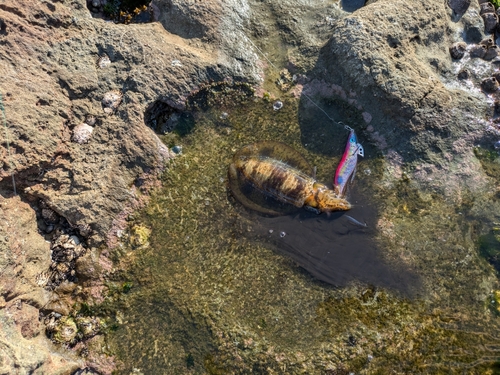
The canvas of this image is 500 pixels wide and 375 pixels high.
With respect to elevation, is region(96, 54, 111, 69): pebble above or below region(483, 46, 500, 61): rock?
below

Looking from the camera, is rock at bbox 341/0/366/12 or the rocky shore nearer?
the rocky shore

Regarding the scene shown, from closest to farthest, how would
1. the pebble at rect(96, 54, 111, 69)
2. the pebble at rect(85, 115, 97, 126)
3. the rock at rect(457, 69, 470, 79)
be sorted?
1. the pebble at rect(85, 115, 97, 126)
2. the pebble at rect(96, 54, 111, 69)
3. the rock at rect(457, 69, 470, 79)

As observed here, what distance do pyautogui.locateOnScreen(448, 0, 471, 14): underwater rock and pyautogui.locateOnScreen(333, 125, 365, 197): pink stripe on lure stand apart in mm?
3802

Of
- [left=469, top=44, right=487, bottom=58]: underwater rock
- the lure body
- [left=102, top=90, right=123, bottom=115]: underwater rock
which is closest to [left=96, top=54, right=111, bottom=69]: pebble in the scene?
[left=102, top=90, right=123, bottom=115]: underwater rock

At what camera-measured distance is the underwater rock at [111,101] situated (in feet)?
21.0

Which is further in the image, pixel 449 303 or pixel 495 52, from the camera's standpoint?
pixel 495 52

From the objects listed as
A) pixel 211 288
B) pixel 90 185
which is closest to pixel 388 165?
pixel 211 288

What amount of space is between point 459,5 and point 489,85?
194cm

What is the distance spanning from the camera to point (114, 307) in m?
6.38

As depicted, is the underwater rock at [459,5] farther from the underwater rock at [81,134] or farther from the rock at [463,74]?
the underwater rock at [81,134]

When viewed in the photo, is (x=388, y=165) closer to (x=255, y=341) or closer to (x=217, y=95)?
(x=217, y=95)

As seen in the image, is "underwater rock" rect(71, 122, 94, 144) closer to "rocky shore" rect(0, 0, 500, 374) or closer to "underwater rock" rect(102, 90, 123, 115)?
"rocky shore" rect(0, 0, 500, 374)

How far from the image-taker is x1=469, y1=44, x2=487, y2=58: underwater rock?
23.3 ft

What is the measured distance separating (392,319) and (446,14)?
238 inches
